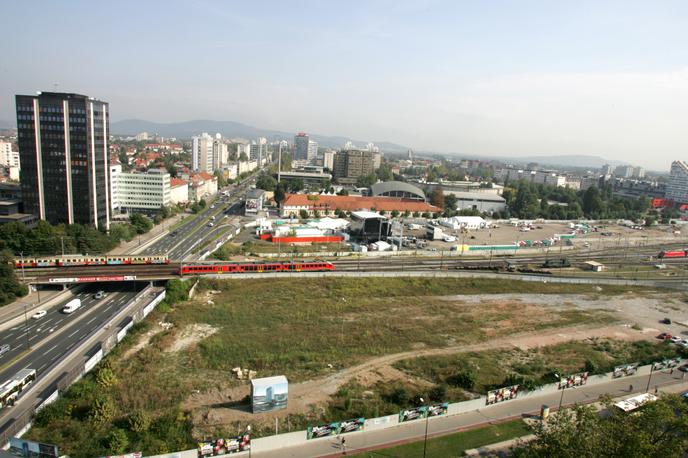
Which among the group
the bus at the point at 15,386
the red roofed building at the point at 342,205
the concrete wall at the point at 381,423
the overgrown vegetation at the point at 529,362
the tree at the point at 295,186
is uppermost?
the tree at the point at 295,186

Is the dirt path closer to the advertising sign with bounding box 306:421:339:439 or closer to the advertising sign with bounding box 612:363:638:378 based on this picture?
the advertising sign with bounding box 306:421:339:439

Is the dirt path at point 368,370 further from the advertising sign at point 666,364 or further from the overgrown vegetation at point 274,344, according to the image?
the advertising sign at point 666,364

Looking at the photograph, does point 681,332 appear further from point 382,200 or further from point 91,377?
point 382,200

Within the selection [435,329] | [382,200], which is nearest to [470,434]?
[435,329]

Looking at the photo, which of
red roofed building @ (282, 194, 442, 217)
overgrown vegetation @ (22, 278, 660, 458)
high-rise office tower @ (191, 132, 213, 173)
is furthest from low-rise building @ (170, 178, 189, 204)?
high-rise office tower @ (191, 132, 213, 173)

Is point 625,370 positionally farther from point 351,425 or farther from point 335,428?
point 335,428

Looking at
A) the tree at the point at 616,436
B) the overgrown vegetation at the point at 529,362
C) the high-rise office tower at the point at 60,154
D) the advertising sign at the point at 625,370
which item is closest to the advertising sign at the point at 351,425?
the tree at the point at 616,436

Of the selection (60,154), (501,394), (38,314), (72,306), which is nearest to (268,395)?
Answer: (501,394)
